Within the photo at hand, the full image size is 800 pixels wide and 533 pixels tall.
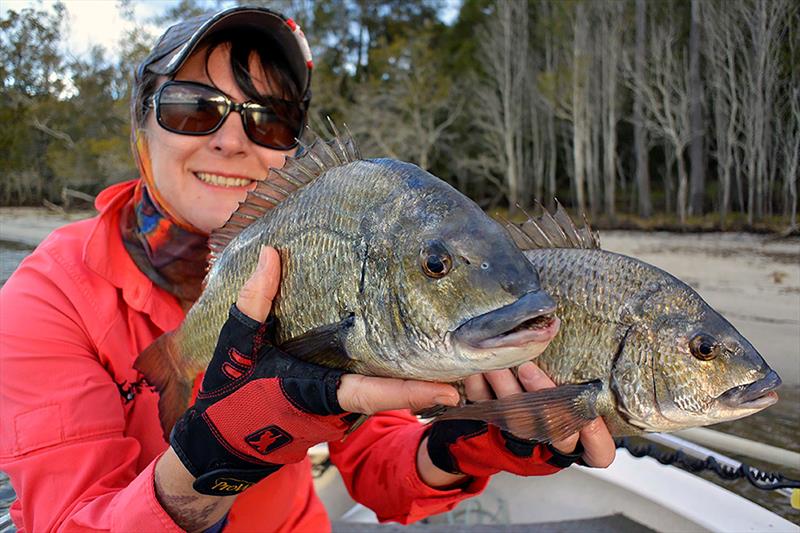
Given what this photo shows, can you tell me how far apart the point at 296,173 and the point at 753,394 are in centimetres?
127

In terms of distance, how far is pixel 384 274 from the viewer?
1234 millimetres

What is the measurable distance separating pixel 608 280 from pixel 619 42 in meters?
21.4

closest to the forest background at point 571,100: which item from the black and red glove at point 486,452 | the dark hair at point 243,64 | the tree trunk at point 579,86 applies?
the tree trunk at point 579,86

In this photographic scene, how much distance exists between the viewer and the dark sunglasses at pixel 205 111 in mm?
1874

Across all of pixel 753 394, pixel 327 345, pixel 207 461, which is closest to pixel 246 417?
pixel 207 461

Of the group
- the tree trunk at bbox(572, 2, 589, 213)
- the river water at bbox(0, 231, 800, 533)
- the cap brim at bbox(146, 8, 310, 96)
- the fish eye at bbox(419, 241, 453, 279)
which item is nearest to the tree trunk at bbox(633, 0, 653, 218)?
the tree trunk at bbox(572, 2, 589, 213)

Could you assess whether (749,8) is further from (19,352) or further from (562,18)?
(562,18)

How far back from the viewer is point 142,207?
200cm

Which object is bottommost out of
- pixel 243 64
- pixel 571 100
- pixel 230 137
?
pixel 230 137

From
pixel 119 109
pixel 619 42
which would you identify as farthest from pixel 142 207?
pixel 619 42

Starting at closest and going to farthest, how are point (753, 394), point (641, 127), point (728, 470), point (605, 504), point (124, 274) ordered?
point (753, 394) → point (124, 274) → point (728, 470) → point (605, 504) → point (641, 127)

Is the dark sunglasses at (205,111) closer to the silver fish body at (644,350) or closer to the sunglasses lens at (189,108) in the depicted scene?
the sunglasses lens at (189,108)

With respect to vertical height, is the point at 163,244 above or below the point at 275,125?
below

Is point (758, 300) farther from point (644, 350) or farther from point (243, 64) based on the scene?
point (243, 64)
